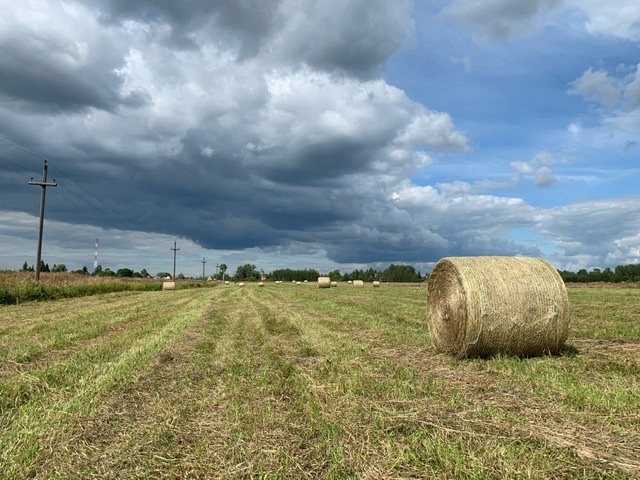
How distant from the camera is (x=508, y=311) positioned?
29.0 feet

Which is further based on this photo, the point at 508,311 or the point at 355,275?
the point at 355,275

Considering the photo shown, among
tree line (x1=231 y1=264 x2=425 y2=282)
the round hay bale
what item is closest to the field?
the round hay bale

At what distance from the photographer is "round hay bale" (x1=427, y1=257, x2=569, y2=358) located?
346 inches

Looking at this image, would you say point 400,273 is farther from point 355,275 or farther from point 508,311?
point 508,311

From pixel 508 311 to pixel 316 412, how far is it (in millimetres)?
4914

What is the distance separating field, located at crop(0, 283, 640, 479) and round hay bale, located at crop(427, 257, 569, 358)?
32cm

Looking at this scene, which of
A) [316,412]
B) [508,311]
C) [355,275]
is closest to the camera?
[316,412]

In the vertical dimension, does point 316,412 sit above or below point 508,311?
below

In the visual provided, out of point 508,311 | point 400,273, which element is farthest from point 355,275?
point 508,311

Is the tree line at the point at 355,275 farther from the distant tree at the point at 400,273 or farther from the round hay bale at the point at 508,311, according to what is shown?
the round hay bale at the point at 508,311

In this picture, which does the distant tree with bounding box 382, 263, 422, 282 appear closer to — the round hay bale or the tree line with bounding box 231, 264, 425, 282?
the tree line with bounding box 231, 264, 425, 282

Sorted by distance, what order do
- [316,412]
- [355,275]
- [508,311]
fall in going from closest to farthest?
1. [316,412]
2. [508,311]
3. [355,275]

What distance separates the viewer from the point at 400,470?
3979 millimetres

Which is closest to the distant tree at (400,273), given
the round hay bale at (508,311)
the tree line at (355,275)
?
the tree line at (355,275)
